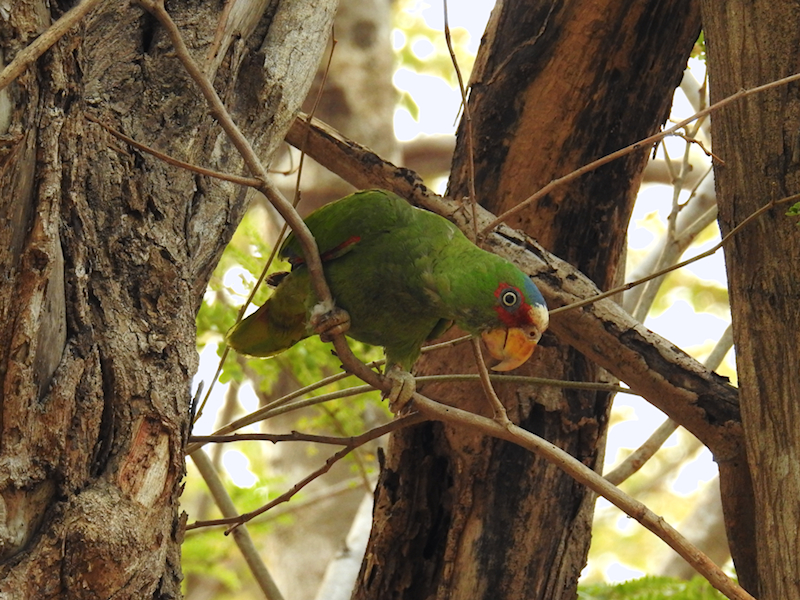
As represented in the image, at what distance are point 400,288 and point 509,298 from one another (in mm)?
475

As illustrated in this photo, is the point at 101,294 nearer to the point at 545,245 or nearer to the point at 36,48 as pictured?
the point at 36,48

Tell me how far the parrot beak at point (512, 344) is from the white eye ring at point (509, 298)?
0.27ft

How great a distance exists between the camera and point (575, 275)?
8.50 feet

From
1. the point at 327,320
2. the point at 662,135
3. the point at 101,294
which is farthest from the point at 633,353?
the point at 101,294

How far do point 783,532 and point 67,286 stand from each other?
6.29ft

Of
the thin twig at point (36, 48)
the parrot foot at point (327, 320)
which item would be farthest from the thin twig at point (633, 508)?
the thin twig at point (36, 48)

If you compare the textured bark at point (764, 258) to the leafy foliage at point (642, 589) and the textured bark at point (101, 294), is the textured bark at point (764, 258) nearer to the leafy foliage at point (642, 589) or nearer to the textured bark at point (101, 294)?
the leafy foliage at point (642, 589)

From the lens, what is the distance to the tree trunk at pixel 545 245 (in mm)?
2906

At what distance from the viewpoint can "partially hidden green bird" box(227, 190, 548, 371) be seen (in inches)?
88.8

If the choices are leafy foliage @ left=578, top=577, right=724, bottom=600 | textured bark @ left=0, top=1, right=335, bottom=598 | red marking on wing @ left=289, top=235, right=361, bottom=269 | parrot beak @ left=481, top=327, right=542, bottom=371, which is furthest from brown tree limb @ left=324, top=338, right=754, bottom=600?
leafy foliage @ left=578, top=577, right=724, bottom=600

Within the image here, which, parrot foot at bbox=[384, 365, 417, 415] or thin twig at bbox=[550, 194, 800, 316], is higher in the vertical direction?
thin twig at bbox=[550, 194, 800, 316]

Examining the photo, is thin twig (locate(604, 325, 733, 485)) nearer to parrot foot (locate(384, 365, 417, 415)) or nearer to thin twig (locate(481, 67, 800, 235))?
parrot foot (locate(384, 365, 417, 415))

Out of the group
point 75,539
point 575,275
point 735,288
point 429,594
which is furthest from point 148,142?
point 429,594

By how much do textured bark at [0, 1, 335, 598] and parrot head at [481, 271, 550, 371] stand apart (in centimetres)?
84
